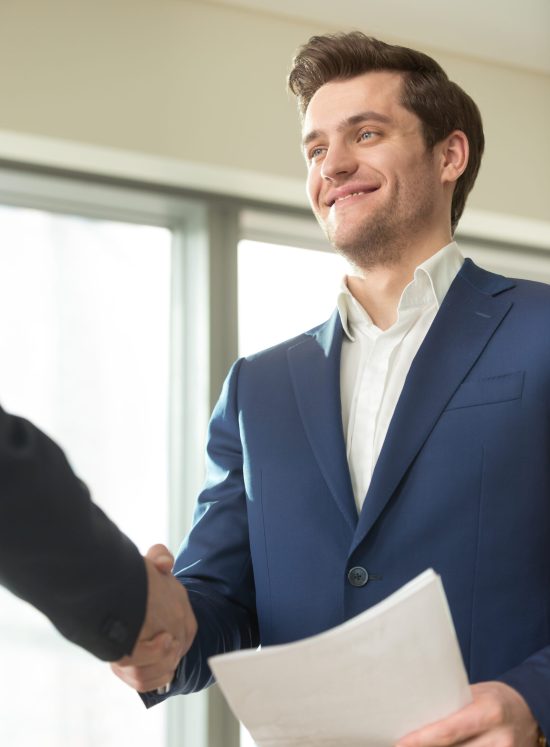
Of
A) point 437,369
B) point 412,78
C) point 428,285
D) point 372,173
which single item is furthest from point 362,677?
point 412,78

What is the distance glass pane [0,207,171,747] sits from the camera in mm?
3029

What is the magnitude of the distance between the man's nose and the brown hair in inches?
6.4

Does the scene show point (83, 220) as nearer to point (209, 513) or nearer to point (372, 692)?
point (209, 513)

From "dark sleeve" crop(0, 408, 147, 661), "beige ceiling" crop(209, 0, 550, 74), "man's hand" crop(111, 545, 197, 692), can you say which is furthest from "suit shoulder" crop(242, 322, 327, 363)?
"beige ceiling" crop(209, 0, 550, 74)

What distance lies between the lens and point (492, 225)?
3.78m

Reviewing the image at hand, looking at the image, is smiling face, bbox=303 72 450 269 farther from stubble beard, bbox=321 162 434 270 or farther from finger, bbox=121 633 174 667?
finger, bbox=121 633 174 667

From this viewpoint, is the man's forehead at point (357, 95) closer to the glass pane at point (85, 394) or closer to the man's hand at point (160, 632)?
the man's hand at point (160, 632)

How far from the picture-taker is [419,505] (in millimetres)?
1615

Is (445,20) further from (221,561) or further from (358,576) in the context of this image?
(358,576)

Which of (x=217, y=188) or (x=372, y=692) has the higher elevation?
(x=217, y=188)

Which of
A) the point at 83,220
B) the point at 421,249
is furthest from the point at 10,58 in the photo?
the point at 421,249

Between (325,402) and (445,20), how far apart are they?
2.05 metres

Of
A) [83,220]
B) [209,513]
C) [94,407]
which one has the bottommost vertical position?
[209,513]

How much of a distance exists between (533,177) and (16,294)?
175cm
